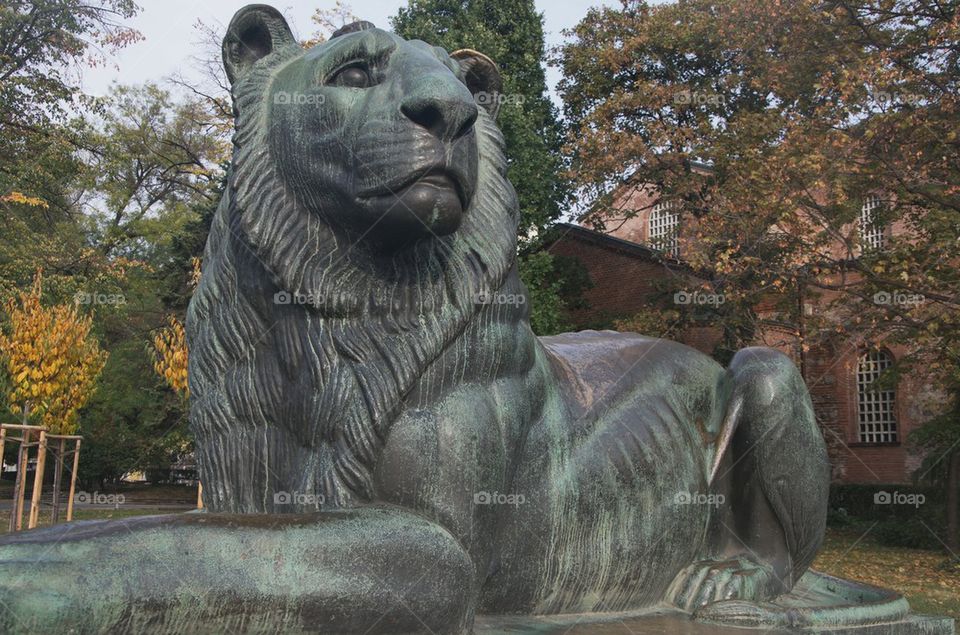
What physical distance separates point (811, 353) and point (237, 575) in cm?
2609

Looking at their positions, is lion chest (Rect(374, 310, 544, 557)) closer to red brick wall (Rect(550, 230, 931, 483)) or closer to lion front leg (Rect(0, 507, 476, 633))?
lion front leg (Rect(0, 507, 476, 633))

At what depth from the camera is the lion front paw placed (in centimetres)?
305

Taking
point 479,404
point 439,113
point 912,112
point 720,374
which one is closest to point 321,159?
point 439,113
